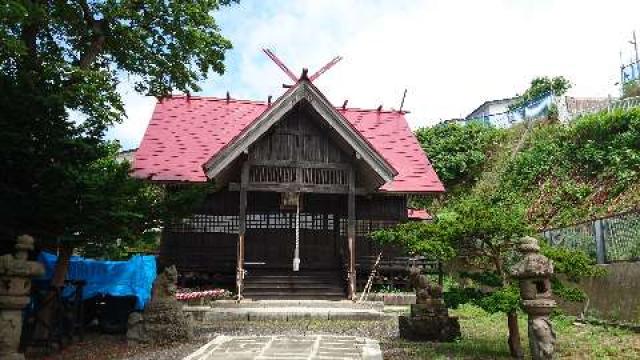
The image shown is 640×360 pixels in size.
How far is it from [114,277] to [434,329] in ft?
20.8

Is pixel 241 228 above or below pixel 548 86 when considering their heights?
below

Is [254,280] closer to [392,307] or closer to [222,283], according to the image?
[222,283]

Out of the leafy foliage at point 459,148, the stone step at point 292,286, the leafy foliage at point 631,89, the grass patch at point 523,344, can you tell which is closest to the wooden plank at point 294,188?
the stone step at point 292,286

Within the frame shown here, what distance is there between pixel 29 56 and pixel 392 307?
406 inches

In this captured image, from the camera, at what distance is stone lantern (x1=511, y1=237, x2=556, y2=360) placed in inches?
224

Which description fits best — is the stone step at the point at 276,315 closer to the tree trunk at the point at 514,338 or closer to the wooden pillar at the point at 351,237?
the wooden pillar at the point at 351,237

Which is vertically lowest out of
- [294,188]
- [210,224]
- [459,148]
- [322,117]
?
[210,224]

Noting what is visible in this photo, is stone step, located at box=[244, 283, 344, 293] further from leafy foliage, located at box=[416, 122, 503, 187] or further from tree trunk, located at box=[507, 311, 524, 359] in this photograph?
leafy foliage, located at box=[416, 122, 503, 187]

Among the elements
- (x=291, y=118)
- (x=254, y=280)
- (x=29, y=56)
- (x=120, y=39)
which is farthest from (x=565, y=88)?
(x=29, y=56)

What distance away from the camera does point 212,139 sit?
19141 mm

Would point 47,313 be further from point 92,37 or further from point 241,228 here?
point 241,228

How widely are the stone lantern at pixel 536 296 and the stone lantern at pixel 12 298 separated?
232 inches

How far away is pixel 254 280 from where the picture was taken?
52.3 feet

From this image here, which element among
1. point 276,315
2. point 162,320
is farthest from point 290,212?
point 162,320
